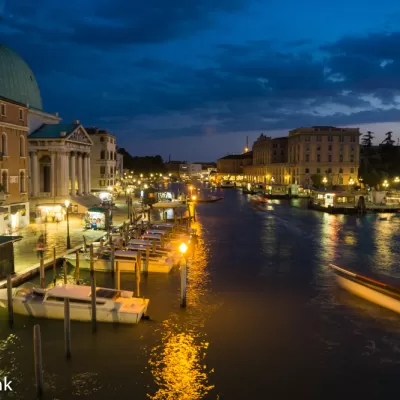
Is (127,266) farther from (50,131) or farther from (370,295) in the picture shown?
(50,131)

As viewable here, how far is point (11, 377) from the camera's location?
44.3 feet

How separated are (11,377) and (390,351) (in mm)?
12679

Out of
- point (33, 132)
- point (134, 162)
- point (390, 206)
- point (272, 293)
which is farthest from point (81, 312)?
point (134, 162)

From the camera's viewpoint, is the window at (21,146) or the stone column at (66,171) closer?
the window at (21,146)

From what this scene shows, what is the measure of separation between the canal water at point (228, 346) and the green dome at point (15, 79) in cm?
3132

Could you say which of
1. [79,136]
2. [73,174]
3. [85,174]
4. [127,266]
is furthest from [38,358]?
[85,174]

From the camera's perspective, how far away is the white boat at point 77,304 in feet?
56.7

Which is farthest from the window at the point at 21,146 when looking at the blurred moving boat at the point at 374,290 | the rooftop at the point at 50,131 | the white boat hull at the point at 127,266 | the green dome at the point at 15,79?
the blurred moving boat at the point at 374,290

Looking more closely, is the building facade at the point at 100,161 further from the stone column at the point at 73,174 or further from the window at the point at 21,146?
the window at the point at 21,146

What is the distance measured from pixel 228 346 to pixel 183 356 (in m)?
1.75

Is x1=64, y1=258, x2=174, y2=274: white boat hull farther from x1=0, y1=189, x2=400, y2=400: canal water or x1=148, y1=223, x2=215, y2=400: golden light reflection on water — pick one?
x1=148, y1=223, x2=215, y2=400: golden light reflection on water

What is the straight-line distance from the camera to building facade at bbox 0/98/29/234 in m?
33.2

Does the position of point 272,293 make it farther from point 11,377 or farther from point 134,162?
point 134,162

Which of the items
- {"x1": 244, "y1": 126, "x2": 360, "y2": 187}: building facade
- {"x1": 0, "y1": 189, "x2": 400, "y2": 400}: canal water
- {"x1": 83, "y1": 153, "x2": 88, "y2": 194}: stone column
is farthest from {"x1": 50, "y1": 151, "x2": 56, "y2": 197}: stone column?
{"x1": 244, "y1": 126, "x2": 360, "y2": 187}: building facade
